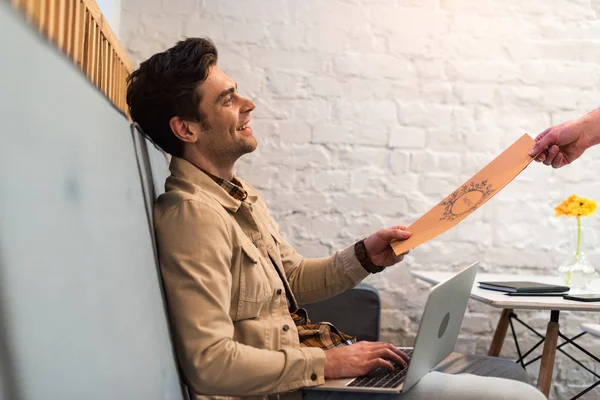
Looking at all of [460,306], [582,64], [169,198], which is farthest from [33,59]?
[582,64]

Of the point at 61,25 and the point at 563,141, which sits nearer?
the point at 61,25

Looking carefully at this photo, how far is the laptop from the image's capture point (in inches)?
40.0

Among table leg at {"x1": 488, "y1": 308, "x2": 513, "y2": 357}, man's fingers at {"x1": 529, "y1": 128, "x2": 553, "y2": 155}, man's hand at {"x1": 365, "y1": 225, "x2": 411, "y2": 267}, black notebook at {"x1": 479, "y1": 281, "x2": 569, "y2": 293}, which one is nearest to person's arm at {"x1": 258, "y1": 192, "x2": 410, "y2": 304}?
man's hand at {"x1": 365, "y1": 225, "x2": 411, "y2": 267}

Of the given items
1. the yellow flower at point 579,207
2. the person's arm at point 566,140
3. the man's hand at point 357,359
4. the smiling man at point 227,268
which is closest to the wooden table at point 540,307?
the smiling man at point 227,268

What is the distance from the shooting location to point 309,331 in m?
1.31

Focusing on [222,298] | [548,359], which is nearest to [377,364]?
[222,298]

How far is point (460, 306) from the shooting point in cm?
131

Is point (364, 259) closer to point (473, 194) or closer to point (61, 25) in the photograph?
point (473, 194)

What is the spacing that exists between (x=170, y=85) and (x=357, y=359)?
695 millimetres

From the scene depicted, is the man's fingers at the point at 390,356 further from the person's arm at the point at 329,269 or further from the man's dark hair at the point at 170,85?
the man's dark hair at the point at 170,85

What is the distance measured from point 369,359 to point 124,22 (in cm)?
198

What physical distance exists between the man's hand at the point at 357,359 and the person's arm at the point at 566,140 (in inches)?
24.8

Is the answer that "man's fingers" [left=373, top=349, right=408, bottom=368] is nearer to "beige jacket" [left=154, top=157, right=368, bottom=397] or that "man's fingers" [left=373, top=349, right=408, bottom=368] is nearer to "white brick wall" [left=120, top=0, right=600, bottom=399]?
"beige jacket" [left=154, top=157, right=368, bottom=397]

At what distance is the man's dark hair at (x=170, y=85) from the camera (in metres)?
1.30
